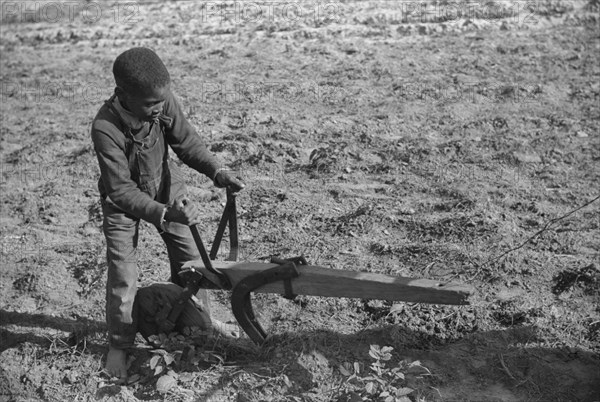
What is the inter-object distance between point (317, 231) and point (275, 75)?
129 inches

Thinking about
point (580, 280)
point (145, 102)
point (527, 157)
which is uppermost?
point (145, 102)

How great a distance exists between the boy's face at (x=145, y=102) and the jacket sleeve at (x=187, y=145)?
0.89 ft

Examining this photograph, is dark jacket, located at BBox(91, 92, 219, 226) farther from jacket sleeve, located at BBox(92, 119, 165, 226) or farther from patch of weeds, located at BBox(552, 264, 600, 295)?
patch of weeds, located at BBox(552, 264, 600, 295)

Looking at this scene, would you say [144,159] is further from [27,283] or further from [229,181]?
[27,283]

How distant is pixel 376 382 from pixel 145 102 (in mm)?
1896

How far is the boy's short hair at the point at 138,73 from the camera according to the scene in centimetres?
388

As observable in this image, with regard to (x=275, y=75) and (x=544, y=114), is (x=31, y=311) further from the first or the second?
(x=544, y=114)

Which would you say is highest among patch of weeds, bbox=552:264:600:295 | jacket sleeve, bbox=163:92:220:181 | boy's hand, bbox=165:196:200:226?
jacket sleeve, bbox=163:92:220:181

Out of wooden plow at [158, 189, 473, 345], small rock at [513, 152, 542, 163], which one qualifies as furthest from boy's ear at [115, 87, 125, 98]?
small rock at [513, 152, 542, 163]

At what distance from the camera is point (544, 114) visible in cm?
728

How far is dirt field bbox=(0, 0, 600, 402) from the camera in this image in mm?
4348

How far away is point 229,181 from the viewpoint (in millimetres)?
4227

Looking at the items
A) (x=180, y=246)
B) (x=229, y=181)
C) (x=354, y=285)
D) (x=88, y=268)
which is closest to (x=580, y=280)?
(x=354, y=285)

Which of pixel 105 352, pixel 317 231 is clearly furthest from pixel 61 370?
pixel 317 231
